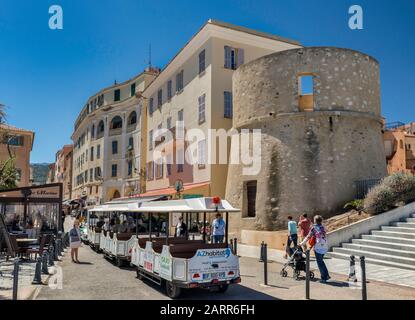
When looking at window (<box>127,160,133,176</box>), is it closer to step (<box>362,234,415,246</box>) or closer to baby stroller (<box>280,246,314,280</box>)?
step (<box>362,234,415,246</box>)

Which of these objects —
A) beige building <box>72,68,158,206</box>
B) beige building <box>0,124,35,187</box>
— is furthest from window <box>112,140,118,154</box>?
beige building <box>0,124,35,187</box>

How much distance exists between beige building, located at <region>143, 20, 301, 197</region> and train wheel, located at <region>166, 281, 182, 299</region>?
15577mm

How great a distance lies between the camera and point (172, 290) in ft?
30.0

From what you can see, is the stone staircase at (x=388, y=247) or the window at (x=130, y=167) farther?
the window at (x=130, y=167)

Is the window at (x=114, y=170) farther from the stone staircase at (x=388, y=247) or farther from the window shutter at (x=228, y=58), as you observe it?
the stone staircase at (x=388, y=247)

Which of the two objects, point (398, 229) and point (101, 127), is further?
point (101, 127)

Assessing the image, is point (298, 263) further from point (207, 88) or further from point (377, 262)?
point (207, 88)

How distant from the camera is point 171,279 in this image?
904 centimetres

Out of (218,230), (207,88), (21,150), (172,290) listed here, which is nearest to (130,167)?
(21,150)

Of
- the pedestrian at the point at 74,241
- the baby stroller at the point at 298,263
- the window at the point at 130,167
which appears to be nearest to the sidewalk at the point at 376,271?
the baby stroller at the point at 298,263

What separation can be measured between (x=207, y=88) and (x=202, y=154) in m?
4.40

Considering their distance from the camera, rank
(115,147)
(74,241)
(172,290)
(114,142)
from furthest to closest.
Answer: (114,142) < (115,147) < (74,241) < (172,290)

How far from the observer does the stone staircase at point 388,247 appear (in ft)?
41.0
